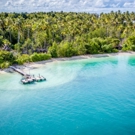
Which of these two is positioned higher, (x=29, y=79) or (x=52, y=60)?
(x=52, y=60)

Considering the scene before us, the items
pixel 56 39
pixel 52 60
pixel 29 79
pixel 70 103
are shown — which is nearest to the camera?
pixel 70 103

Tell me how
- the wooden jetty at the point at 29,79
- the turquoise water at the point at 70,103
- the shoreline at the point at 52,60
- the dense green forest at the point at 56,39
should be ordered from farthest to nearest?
the dense green forest at the point at 56,39
the shoreline at the point at 52,60
the wooden jetty at the point at 29,79
the turquoise water at the point at 70,103

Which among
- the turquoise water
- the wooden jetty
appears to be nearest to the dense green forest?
the wooden jetty

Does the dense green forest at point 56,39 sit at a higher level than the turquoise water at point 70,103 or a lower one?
higher

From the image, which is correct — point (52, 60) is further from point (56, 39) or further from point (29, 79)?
point (29, 79)

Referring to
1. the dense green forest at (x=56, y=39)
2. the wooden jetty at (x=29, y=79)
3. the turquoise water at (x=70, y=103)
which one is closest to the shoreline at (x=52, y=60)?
the dense green forest at (x=56, y=39)

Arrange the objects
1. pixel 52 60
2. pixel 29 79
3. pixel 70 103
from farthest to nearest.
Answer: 1. pixel 52 60
2. pixel 29 79
3. pixel 70 103

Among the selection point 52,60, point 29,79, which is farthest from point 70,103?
point 52,60

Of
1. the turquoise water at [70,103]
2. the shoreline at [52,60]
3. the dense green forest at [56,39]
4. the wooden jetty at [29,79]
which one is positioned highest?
the dense green forest at [56,39]

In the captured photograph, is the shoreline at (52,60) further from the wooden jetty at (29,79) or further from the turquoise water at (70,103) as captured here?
the wooden jetty at (29,79)
